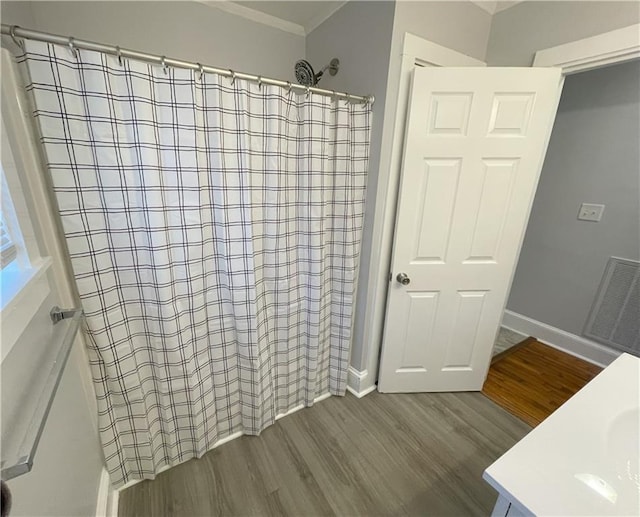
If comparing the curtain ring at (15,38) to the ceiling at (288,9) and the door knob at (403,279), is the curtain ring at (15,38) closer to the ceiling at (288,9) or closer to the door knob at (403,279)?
the ceiling at (288,9)

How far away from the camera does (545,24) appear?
1.48m

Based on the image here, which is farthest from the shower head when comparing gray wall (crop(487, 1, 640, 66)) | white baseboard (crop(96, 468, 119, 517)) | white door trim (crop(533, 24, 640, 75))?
white baseboard (crop(96, 468, 119, 517))

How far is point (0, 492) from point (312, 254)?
123 cm

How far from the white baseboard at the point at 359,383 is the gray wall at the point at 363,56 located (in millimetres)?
367

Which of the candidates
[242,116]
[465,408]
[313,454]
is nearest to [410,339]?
[465,408]

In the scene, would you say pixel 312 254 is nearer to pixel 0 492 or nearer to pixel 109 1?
pixel 0 492

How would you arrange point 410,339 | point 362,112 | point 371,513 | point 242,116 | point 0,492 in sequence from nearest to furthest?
point 0,492 → point 242,116 → point 371,513 → point 362,112 → point 410,339

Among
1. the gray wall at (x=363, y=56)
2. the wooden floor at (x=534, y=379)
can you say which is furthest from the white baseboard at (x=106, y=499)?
the wooden floor at (x=534, y=379)

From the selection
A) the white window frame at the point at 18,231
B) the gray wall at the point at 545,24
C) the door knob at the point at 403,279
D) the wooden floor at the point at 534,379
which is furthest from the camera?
the wooden floor at the point at 534,379

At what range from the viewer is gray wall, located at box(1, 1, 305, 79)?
1232mm

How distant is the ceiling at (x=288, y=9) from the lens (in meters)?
1.55

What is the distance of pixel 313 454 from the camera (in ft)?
5.03

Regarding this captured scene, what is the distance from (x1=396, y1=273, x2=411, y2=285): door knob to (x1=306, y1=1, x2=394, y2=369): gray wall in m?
0.18

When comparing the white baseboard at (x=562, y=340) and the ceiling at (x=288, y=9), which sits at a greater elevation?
the ceiling at (x=288, y=9)
